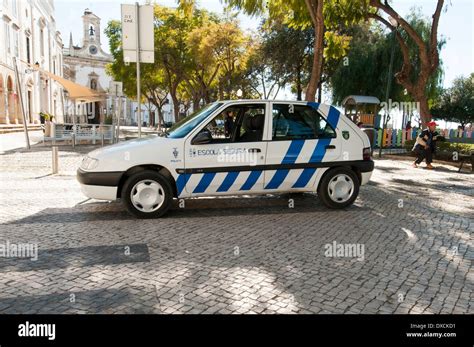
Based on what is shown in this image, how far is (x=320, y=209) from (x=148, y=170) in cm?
305

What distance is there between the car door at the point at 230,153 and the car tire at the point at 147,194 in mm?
378

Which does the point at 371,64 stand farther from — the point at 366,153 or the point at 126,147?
the point at 126,147

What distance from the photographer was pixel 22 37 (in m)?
36.4

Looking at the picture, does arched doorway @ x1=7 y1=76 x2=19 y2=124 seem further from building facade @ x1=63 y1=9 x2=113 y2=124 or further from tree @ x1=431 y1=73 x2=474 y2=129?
tree @ x1=431 y1=73 x2=474 y2=129

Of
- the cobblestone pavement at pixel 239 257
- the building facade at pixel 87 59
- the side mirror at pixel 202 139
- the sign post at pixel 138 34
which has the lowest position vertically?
the cobblestone pavement at pixel 239 257

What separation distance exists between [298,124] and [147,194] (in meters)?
Result: 2.71

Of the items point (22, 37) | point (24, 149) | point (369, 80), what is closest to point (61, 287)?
point (24, 149)

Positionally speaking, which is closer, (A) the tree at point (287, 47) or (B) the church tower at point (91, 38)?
(A) the tree at point (287, 47)

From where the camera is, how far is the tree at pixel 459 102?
52688 mm

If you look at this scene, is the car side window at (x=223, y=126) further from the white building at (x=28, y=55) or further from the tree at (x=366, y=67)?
the tree at (x=366, y=67)

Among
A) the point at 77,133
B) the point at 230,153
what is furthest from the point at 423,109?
the point at 77,133

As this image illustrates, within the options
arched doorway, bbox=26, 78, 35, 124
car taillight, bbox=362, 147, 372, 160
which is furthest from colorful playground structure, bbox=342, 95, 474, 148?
arched doorway, bbox=26, 78, 35, 124

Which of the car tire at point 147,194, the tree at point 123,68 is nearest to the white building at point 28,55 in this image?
the tree at point 123,68
